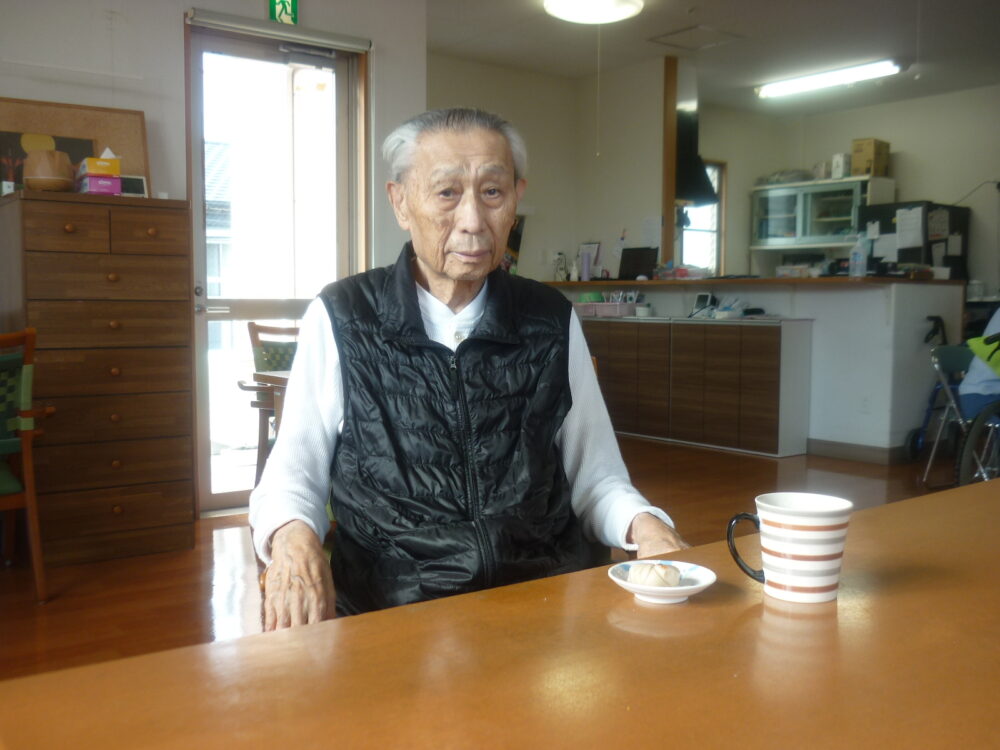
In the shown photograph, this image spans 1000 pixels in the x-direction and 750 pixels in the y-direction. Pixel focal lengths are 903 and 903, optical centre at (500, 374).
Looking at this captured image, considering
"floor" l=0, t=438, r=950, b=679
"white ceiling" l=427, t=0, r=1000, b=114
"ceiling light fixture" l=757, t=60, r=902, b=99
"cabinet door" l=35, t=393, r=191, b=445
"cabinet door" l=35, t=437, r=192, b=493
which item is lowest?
"floor" l=0, t=438, r=950, b=679

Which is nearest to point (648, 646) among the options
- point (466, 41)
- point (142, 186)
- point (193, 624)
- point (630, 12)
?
point (193, 624)

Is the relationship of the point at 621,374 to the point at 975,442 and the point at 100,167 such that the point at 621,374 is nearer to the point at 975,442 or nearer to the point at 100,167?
the point at 975,442

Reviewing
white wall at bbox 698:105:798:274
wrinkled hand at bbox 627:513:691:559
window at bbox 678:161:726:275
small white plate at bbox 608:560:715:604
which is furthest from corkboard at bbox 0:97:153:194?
white wall at bbox 698:105:798:274

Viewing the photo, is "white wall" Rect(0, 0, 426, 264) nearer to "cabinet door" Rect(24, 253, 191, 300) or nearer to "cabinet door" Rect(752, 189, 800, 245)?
"cabinet door" Rect(24, 253, 191, 300)

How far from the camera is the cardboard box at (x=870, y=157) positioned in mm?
8969

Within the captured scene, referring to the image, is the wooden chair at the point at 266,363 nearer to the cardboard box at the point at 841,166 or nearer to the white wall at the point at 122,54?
the white wall at the point at 122,54

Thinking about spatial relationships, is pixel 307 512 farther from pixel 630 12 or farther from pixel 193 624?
pixel 630 12

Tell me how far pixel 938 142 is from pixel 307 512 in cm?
910

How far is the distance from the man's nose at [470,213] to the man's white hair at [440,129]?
0.34ft

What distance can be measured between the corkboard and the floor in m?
1.62

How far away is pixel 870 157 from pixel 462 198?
339 inches

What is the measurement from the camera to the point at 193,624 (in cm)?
278

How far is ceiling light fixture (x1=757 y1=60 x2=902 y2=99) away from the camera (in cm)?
769

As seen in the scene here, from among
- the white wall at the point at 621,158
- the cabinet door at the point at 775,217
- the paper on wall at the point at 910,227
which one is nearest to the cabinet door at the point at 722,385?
the white wall at the point at 621,158
